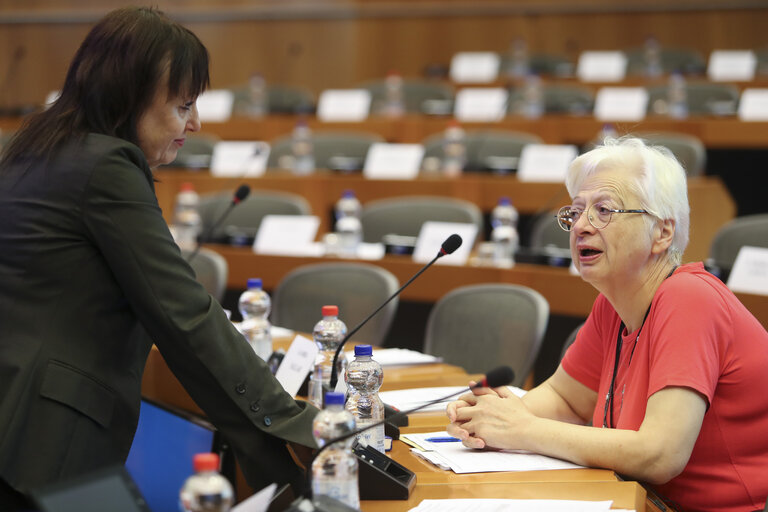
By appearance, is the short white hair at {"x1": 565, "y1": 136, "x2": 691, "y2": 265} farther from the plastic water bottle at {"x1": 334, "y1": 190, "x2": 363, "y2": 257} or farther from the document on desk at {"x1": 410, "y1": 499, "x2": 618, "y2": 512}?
the plastic water bottle at {"x1": 334, "y1": 190, "x2": 363, "y2": 257}

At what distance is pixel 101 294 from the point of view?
1670mm

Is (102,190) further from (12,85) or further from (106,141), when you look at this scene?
(12,85)

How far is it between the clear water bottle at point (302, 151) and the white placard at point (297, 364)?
3.48m

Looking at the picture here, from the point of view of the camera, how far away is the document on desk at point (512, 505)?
5.10ft

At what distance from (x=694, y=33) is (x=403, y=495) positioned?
7891 mm

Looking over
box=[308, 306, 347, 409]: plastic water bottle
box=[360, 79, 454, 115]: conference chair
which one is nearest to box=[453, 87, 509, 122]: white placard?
box=[360, 79, 454, 115]: conference chair

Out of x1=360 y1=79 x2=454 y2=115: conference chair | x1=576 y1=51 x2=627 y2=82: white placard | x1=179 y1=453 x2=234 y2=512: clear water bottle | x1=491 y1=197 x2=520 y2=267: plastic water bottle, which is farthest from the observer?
x1=576 y1=51 x2=627 y2=82: white placard

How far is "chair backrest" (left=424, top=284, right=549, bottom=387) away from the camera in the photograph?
9.75ft

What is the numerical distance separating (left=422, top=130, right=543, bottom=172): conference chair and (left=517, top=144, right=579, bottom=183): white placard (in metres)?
0.26

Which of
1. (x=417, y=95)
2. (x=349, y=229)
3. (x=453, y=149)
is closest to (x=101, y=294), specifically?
(x=349, y=229)

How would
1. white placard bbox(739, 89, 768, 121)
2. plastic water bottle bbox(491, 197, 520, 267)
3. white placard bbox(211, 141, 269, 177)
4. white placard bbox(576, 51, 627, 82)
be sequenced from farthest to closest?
1. white placard bbox(576, 51, 627, 82)
2. white placard bbox(739, 89, 768, 121)
3. white placard bbox(211, 141, 269, 177)
4. plastic water bottle bbox(491, 197, 520, 267)

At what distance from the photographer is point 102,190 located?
1624mm

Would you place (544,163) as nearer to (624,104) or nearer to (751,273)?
(624,104)

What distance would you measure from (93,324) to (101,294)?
54 millimetres
